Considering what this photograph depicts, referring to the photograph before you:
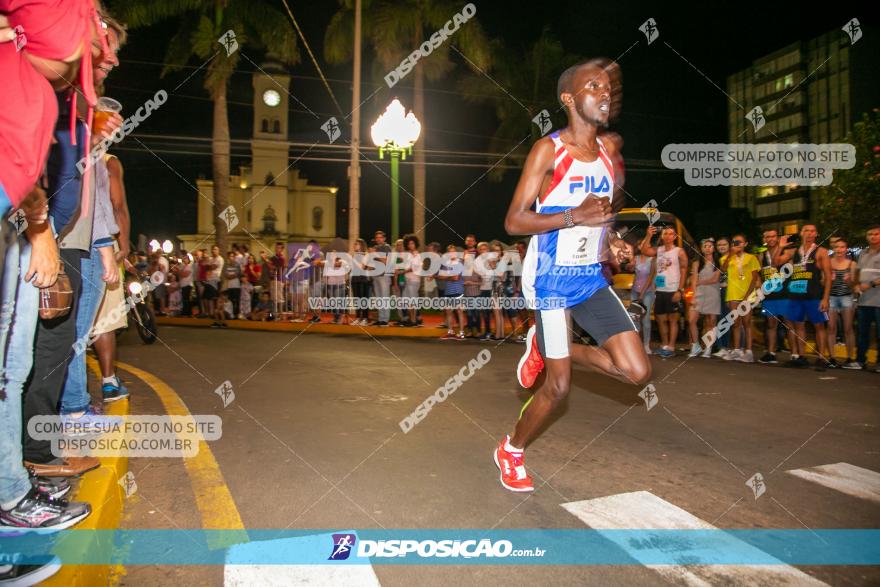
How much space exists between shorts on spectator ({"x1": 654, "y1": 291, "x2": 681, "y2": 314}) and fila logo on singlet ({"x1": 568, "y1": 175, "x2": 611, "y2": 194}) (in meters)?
7.58

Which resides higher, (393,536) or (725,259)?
(725,259)

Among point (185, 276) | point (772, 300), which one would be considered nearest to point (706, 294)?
point (772, 300)

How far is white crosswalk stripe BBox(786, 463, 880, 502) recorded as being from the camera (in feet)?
11.2

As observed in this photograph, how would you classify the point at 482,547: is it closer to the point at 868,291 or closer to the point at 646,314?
the point at 646,314

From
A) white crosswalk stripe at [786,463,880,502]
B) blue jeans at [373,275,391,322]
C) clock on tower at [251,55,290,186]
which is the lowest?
white crosswalk stripe at [786,463,880,502]

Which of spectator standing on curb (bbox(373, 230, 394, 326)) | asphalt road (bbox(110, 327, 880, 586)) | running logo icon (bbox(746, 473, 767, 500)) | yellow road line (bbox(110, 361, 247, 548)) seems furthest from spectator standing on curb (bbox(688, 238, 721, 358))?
yellow road line (bbox(110, 361, 247, 548))

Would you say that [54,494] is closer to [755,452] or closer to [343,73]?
[755,452]

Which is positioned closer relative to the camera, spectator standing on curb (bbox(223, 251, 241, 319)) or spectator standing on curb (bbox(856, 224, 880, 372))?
spectator standing on curb (bbox(856, 224, 880, 372))

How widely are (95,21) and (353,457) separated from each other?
9.28ft

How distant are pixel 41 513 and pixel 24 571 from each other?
0.38 meters

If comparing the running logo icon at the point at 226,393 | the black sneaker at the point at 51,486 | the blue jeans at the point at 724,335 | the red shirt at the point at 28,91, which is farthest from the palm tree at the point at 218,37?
the red shirt at the point at 28,91

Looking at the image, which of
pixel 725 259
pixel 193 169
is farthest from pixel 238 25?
pixel 193 169

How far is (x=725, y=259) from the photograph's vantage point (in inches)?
413

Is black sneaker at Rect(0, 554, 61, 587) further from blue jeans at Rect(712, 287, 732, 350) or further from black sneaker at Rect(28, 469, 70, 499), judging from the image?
blue jeans at Rect(712, 287, 732, 350)
